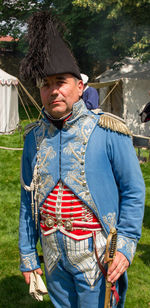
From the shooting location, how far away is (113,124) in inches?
71.6

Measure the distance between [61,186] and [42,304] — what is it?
193cm

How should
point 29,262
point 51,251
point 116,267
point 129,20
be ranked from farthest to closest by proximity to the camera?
point 129,20
point 29,262
point 51,251
point 116,267

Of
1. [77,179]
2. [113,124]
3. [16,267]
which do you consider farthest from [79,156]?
[16,267]

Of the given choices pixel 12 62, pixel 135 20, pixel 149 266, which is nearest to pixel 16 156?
pixel 149 266

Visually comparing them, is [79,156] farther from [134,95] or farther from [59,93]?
[134,95]

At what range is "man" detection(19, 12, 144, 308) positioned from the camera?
176 centimetres

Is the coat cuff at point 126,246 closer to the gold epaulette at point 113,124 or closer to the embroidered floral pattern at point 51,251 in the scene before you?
the embroidered floral pattern at point 51,251

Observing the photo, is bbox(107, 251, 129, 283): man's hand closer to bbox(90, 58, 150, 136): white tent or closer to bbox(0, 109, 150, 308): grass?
bbox(0, 109, 150, 308): grass

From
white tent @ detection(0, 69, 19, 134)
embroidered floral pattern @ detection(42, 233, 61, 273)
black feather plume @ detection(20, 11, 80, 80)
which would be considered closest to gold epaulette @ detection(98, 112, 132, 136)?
black feather plume @ detection(20, 11, 80, 80)

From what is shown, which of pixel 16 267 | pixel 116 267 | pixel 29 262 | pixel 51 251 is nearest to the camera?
pixel 116 267

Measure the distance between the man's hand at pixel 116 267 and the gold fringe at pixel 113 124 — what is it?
63 centimetres

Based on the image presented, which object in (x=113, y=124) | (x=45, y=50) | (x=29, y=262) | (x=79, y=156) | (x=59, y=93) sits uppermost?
(x=45, y=50)

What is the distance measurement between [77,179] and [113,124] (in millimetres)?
351

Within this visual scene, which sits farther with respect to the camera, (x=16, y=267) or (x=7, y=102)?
(x=7, y=102)
